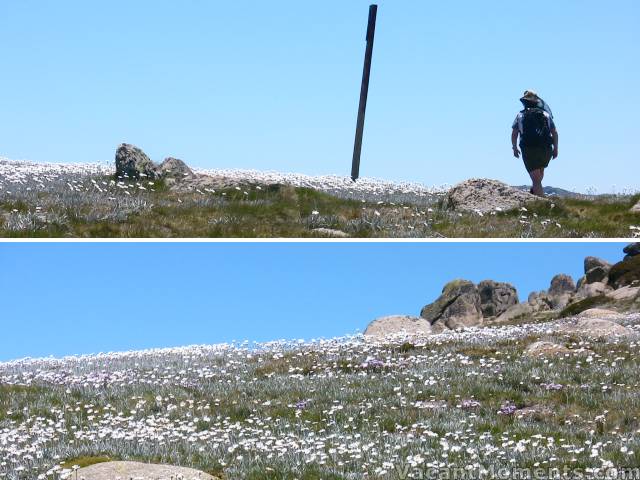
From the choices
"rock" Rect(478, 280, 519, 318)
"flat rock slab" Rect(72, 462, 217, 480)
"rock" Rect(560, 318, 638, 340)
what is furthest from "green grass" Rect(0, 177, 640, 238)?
"rock" Rect(478, 280, 519, 318)

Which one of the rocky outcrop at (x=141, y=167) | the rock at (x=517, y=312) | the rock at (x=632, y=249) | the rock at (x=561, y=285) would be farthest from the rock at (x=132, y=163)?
the rock at (x=561, y=285)

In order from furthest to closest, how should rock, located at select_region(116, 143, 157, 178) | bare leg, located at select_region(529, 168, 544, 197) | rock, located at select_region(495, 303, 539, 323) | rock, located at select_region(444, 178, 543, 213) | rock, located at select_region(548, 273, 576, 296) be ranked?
rock, located at select_region(548, 273, 576, 296) < rock, located at select_region(495, 303, 539, 323) < rock, located at select_region(116, 143, 157, 178) < bare leg, located at select_region(529, 168, 544, 197) < rock, located at select_region(444, 178, 543, 213)

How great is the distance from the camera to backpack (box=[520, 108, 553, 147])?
27031mm

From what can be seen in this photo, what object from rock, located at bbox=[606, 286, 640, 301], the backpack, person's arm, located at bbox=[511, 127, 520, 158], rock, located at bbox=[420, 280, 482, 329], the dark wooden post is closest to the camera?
the backpack

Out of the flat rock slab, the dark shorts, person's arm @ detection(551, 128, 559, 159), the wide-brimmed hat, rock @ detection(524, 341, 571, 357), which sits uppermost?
the wide-brimmed hat

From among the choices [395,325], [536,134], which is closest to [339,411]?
[536,134]

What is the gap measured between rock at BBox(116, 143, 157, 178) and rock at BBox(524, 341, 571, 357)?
44.2 feet

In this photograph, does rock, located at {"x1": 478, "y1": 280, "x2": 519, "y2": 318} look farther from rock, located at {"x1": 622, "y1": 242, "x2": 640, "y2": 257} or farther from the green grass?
the green grass

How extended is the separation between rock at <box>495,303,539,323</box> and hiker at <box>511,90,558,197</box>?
28.2 meters

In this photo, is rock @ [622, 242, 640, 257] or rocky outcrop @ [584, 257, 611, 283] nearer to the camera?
→ rock @ [622, 242, 640, 257]

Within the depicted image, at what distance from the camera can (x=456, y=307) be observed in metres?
55.0

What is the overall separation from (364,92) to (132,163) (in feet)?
41.7

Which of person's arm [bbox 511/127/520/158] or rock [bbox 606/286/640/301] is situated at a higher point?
person's arm [bbox 511/127/520/158]

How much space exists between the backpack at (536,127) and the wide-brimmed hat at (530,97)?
305mm
